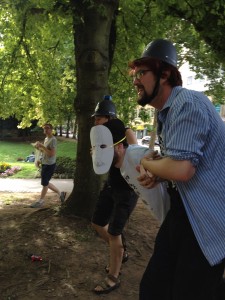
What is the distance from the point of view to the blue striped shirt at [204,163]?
1975mm

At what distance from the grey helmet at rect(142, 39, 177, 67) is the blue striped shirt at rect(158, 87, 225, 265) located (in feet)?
0.88

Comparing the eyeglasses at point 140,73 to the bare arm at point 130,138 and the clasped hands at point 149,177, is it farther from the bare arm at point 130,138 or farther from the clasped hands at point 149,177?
the bare arm at point 130,138

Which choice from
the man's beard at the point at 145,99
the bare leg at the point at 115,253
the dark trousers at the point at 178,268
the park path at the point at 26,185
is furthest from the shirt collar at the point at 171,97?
the park path at the point at 26,185

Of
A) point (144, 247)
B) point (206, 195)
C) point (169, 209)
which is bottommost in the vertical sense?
point (144, 247)

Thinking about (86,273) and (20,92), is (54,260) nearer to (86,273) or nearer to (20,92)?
(86,273)

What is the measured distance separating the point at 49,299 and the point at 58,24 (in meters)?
5.78

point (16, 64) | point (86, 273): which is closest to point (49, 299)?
point (86, 273)

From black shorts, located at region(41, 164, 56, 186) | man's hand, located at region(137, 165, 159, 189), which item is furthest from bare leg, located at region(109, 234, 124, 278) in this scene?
black shorts, located at region(41, 164, 56, 186)

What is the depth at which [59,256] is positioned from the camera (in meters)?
4.74

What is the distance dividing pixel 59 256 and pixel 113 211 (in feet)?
3.87

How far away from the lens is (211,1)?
5.82 metres

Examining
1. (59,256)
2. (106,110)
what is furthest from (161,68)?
(59,256)

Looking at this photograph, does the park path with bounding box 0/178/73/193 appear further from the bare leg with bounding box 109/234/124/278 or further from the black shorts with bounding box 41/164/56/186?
the bare leg with bounding box 109/234/124/278

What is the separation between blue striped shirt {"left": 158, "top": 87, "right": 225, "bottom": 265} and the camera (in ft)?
6.48
